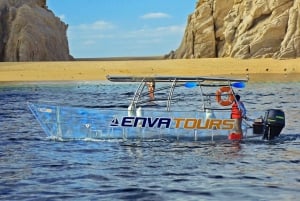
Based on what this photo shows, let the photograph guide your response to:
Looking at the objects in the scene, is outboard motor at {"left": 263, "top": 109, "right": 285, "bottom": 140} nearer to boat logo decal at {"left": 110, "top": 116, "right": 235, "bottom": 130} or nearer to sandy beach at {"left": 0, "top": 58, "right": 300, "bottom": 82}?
boat logo decal at {"left": 110, "top": 116, "right": 235, "bottom": 130}

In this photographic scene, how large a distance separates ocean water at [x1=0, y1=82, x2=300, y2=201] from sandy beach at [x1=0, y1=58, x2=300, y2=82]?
3389 centimetres

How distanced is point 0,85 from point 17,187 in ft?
142

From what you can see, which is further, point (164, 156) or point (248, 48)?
point (248, 48)

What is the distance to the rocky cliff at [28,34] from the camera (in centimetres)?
8719

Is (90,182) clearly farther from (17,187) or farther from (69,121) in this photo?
(69,121)

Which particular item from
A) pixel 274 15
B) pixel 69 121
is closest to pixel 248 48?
pixel 274 15

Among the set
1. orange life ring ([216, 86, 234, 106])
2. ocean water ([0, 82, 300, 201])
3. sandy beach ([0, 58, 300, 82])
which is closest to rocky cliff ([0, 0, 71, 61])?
sandy beach ([0, 58, 300, 82])

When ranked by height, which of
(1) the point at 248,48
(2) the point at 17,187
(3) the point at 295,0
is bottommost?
(2) the point at 17,187

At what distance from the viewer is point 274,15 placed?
224 ft

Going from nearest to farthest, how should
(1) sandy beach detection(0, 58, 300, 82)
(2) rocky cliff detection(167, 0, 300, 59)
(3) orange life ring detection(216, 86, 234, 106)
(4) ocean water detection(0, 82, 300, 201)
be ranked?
1. (4) ocean water detection(0, 82, 300, 201)
2. (3) orange life ring detection(216, 86, 234, 106)
3. (1) sandy beach detection(0, 58, 300, 82)
4. (2) rocky cliff detection(167, 0, 300, 59)

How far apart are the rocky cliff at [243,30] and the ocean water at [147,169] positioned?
4190 centimetres

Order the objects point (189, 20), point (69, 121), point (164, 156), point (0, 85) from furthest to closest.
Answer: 1. point (189, 20)
2. point (0, 85)
3. point (69, 121)
4. point (164, 156)

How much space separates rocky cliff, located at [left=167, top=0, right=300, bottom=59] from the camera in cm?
6485

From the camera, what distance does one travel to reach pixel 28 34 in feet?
286
